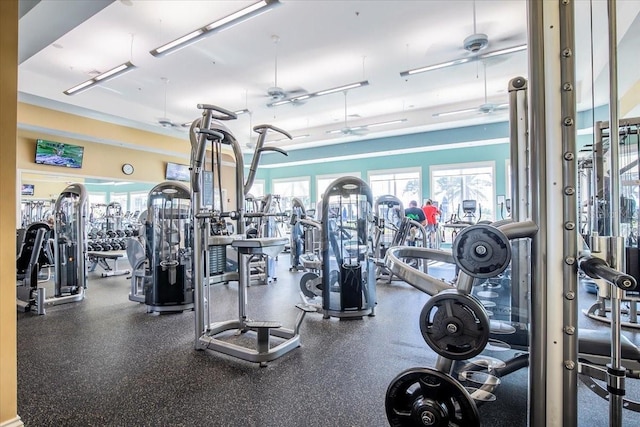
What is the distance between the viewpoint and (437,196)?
11.4m

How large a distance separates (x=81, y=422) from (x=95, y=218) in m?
10.4

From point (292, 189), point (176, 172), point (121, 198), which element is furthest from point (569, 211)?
point (121, 198)

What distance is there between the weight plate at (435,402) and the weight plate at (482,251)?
18.8 inches

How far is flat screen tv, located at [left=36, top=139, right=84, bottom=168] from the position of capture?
807 centimetres

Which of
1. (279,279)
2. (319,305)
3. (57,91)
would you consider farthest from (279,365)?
(57,91)

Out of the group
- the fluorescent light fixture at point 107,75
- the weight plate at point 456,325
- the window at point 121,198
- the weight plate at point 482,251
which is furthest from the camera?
the window at point 121,198

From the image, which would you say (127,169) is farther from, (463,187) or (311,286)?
→ (463,187)

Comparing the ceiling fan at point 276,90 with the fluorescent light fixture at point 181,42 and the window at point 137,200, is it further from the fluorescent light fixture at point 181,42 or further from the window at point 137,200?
the window at point 137,200

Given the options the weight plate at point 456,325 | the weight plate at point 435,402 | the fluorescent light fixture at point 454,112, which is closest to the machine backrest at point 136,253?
the weight plate at point 435,402

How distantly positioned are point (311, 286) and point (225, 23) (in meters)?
3.69

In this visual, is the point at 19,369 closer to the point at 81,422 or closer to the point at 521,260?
the point at 81,422

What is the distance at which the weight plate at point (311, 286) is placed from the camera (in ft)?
15.0

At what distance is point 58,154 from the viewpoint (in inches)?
329

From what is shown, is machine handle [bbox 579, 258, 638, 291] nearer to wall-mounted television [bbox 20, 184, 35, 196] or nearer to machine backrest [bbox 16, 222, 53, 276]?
machine backrest [bbox 16, 222, 53, 276]
